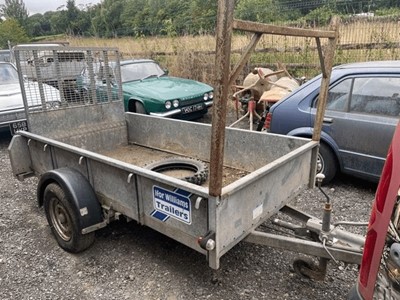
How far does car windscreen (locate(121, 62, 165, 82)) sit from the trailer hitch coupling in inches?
274

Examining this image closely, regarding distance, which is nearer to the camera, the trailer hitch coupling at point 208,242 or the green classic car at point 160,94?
the trailer hitch coupling at point 208,242

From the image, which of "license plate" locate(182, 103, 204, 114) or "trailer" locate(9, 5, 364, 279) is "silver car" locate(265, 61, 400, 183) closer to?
"trailer" locate(9, 5, 364, 279)

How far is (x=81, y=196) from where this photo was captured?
3061 millimetres

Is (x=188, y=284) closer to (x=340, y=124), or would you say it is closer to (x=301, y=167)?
(x=301, y=167)

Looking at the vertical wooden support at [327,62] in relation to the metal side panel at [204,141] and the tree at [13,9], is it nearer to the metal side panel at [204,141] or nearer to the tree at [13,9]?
the metal side panel at [204,141]

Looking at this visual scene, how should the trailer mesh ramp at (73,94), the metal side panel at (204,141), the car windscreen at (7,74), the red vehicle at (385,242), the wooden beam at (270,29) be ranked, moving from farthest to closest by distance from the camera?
the car windscreen at (7,74) → the trailer mesh ramp at (73,94) → the metal side panel at (204,141) → the wooden beam at (270,29) → the red vehicle at (385,242)

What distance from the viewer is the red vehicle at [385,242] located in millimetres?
1361

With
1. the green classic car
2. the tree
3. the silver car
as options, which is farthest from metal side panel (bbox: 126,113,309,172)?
the tree

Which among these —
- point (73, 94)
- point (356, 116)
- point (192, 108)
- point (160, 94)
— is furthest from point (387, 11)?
point (73, 94)

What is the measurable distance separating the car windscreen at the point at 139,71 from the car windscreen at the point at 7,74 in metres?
2.52

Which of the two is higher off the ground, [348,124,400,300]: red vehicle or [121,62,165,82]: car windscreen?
[348,124,400,300]: red vehicle

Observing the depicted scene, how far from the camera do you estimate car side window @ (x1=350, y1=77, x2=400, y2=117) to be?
12.9 ft

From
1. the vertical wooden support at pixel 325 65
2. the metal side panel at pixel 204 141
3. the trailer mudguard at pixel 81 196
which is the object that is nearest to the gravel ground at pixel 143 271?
the trailer mudguard at pixel 81 196

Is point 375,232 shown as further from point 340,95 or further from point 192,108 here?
point 192,108
